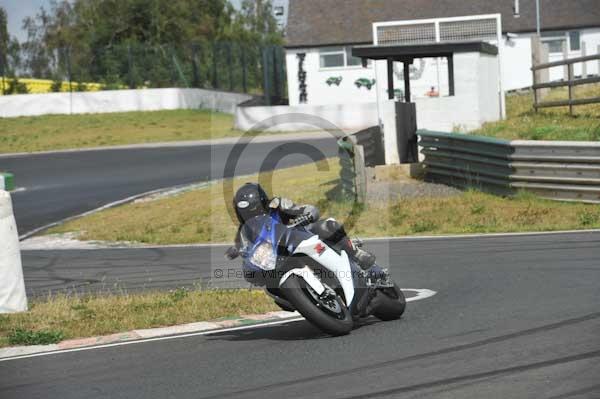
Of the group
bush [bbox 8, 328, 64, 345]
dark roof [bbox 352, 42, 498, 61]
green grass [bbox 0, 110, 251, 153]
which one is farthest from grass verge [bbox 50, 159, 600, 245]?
green grass [bbox 0, 110, 251, 153]

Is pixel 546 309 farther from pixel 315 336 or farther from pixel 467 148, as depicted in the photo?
pixel 467 148

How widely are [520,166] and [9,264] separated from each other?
10341 mm

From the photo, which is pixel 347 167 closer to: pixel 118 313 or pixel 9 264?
A: pixel 118 313

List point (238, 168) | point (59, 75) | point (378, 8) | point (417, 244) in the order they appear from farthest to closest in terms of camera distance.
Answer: point (378, 8), point (59, 75), point (238, 168), point (417, 244)

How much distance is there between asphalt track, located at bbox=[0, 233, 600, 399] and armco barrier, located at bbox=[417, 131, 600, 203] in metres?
6.20

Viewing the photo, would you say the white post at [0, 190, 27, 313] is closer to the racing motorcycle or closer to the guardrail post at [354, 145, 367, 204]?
the racing motorcycle

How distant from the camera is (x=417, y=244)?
52.9ft

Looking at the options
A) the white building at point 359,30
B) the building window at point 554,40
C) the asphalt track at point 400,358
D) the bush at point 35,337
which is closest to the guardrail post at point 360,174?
the asphalt track at point 400,358

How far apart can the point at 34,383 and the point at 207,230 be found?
13153mm

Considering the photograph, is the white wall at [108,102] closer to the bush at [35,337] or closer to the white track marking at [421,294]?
the white track marking at [421,294]

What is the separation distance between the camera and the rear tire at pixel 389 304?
9.28 m

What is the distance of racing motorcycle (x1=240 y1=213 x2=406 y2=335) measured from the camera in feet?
27.6

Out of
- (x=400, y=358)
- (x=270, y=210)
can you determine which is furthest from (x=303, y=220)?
(x=400, y=358)

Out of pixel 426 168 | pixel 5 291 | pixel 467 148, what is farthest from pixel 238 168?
pixel 5 291
